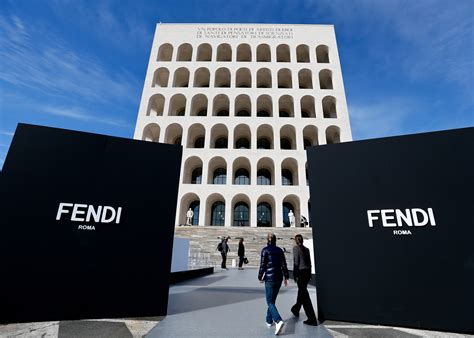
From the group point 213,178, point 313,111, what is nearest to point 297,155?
point 313,111

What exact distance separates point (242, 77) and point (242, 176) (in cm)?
1353

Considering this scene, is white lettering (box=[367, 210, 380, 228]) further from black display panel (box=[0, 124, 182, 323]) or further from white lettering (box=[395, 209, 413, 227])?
black display panel (box=[0, 124, 182, 323])

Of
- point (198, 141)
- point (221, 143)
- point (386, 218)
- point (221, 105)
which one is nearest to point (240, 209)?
point (221, 143)

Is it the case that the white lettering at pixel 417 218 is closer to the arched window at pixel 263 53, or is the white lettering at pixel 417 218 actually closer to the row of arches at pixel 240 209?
the row of arches at pixel 240 209

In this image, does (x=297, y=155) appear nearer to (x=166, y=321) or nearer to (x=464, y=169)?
(x=464, y=169)

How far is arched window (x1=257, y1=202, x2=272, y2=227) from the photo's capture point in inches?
1068

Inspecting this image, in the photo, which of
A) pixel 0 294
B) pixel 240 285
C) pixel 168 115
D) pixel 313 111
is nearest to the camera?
pixel 0 294

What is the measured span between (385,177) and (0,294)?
23.0ft

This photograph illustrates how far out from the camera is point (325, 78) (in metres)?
30.7

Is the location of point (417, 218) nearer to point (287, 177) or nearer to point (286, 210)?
point (286, 210)

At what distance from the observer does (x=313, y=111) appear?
29984 millimetres

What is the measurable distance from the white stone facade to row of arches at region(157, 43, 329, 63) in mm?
134

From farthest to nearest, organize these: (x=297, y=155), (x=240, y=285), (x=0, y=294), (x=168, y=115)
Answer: (x=168, y=115)
(x=297, y=155)
(x=240, y=285)
(x=0, y=294)

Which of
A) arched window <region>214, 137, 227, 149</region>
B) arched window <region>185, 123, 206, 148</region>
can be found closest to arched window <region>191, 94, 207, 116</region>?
arched window <region>185, 123, 206, 148</region>
